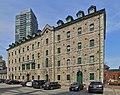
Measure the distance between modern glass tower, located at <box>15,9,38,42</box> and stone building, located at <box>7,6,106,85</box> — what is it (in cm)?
9651

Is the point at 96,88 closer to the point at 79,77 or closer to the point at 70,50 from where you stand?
the point at 79,77

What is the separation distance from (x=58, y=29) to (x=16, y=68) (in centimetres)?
2896

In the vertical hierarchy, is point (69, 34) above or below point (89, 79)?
above

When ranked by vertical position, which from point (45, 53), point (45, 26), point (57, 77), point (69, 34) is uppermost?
point (45, 26)

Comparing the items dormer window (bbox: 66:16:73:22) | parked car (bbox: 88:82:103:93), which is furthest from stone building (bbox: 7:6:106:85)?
parked car (bbox: 88:82:103:93)

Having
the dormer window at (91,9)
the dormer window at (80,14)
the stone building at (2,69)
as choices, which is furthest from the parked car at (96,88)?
the stone building at (2,69)

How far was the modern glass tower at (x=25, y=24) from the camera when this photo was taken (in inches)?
6099

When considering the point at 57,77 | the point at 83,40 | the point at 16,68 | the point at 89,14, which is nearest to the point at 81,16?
the point at 89,14

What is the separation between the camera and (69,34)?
144 ft

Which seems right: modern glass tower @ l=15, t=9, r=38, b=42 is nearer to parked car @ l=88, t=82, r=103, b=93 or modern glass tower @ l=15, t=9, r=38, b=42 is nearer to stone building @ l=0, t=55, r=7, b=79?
stone building @ l=0, t=55, r=7, b=79

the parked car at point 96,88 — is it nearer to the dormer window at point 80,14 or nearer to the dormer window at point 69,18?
the dormer window at point 80,14

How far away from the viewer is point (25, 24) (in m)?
159

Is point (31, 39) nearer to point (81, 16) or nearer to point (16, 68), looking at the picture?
point (16, 68)

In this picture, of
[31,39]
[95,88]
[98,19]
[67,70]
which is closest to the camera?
[95,88]
